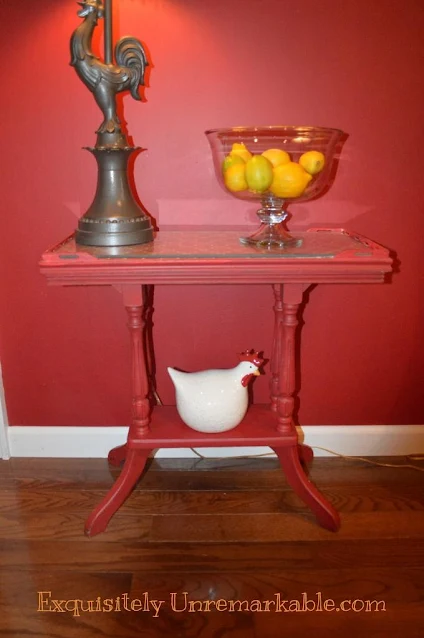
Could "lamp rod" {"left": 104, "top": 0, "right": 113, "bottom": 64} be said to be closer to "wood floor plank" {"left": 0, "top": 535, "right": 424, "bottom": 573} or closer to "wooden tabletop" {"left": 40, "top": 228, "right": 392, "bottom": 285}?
"wooden tabletop" {"left": 40, "top": 228, "right": 392, "bottom": 285}

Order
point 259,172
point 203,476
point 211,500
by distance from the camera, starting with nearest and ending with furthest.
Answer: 1. point 259,172
2. point 211,500
3. point 203,476

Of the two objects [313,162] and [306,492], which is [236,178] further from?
[306,492]

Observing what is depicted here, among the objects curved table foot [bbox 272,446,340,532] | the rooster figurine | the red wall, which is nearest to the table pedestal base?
curved table foot [bbox 272,446,340,532]

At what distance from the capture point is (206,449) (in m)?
1.77

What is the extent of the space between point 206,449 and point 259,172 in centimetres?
98

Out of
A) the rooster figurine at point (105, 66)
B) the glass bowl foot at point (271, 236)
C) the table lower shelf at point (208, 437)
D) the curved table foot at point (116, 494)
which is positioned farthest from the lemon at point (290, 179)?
the curved table foot at point (116, 494)

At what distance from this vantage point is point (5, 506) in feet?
5.08

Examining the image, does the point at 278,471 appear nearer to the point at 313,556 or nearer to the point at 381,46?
the point at 313,556

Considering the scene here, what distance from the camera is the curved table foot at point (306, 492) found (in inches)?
56.4

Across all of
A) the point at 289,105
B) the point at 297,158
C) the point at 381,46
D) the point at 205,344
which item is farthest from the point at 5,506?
the point at 381,46

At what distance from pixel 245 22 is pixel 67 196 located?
68cm

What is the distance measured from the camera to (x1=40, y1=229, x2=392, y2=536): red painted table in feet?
3.90

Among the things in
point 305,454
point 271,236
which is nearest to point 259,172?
point 271,236

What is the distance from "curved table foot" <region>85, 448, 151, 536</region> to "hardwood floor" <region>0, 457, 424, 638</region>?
0.04 meters
